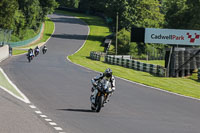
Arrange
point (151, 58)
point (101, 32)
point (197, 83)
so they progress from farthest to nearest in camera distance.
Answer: point (101, 32) < point (151, 58) < point (197, 83)

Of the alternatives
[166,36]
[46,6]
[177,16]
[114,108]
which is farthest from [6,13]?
[114,108]

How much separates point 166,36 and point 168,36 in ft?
0.72

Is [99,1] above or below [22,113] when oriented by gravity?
above

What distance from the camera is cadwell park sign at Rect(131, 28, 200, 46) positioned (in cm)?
4991

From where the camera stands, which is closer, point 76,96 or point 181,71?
point 76,96

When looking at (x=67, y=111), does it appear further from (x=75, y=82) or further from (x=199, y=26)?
(x=199, y=26)

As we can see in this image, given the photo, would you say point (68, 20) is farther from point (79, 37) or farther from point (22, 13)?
point (22, 13)

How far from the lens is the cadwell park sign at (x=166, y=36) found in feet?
164

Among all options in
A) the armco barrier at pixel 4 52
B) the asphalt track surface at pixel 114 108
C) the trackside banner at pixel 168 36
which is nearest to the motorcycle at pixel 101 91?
the asphalt track surface at pixel 114 108

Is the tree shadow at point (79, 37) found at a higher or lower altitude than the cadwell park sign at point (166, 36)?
lower

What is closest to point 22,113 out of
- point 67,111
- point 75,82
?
point 67,111

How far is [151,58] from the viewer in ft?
224

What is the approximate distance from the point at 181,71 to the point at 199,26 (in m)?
37.1

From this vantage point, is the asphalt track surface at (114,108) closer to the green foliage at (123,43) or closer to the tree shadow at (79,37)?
the green foliage at (123,43)
